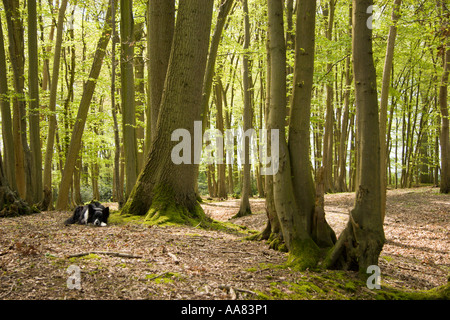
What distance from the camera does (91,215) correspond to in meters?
6.61

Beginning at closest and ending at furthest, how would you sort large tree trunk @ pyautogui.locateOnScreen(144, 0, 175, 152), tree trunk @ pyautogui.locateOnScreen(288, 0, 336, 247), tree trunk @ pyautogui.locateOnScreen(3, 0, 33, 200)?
tree trunk @ pyautogui.locateOnScreen(288, 0, 336, 247) → large tree trunk @ pyautogui.locateOnScreen(144, 0, 175, 152) → tree trunk @ pyautogui.locateOnScreen(3, 0, 33, 200)

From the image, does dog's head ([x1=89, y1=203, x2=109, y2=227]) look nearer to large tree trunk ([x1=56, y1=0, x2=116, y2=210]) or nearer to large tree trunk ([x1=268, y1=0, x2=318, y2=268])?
large tree trunk ([x1=268, y1=0, x2=318, y2=268])

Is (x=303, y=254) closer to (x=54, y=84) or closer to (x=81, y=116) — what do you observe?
(x=81, y=116)

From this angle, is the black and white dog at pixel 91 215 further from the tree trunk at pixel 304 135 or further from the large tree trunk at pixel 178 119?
the tree trunk at pixel 304 135

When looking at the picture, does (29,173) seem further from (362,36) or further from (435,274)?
(435,274)

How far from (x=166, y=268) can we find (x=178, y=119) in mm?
3648

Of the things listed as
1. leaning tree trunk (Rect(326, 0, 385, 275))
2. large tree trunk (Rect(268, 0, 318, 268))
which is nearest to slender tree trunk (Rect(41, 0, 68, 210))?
large tree trunk (Rect(268, 0, 318, 268))

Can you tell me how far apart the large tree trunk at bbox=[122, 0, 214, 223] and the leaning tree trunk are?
3354 mm

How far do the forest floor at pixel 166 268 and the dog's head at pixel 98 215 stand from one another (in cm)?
31

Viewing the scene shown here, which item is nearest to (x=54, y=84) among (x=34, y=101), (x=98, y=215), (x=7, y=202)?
(x=34, y=101)

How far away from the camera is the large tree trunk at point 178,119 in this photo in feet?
22.7

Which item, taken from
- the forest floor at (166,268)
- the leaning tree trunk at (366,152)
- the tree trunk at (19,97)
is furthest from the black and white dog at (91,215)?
the leaning tree trunk at (366,152)

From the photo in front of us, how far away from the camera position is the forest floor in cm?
339
